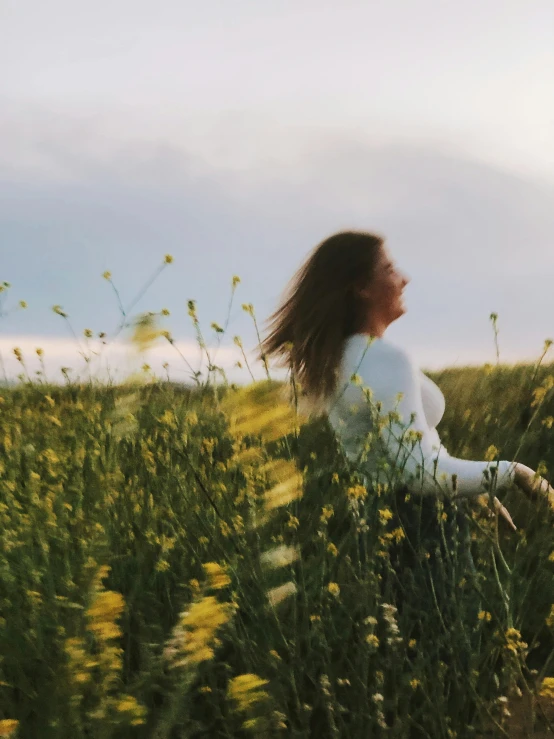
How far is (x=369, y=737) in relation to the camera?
1.83 meters

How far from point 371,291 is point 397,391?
1.23 ft

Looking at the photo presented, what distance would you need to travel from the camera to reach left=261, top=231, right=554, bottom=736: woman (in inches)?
88.4

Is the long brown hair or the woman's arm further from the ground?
the long brown hair

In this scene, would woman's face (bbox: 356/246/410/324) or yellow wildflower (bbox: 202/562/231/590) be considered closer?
yellow wildflower (bbox: 202/562/231/590)

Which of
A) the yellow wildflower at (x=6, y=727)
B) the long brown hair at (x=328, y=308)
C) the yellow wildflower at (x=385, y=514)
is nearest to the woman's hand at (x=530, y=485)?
the yellow wildflower at (x=385, y=514)

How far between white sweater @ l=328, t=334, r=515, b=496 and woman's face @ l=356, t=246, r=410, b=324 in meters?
0.15

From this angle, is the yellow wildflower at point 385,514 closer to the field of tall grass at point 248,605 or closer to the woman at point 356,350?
the field of tall grass at point 248,605

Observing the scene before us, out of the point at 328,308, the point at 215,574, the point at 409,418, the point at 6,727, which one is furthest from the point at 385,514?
the point at 6,727

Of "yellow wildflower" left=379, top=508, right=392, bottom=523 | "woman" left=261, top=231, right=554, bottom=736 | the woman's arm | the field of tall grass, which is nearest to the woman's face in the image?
"woman" left=261, top=231, right=554, bottom=736

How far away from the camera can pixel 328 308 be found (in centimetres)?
242

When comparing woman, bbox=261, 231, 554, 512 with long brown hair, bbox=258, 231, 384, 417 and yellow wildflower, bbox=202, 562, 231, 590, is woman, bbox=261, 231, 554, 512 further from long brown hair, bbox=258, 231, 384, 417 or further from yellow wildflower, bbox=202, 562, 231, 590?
yellow wildflower, bbox=202, 562, 231, 590

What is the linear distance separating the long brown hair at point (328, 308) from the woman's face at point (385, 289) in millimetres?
23

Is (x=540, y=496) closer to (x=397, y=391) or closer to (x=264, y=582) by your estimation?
(x=397, y=391)

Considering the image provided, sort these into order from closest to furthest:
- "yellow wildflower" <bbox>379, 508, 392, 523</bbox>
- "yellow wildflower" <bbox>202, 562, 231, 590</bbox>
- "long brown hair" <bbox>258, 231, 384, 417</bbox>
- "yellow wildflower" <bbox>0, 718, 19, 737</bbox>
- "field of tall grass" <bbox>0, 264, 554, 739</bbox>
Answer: "yellow wildflower" <bbox>0, 718, 19, 737</bbox>
"yellow wildflower" <bbox>202, 562, 231, 590</bbox>
"field of tall grass" <bbox>0, 264, 554, 739</bbox>
"yellow wildflower" <bbox>379, 508, 392, 523</bbox>
"long brown hair" <bbox>258, 231, 384, 417</bbox>
